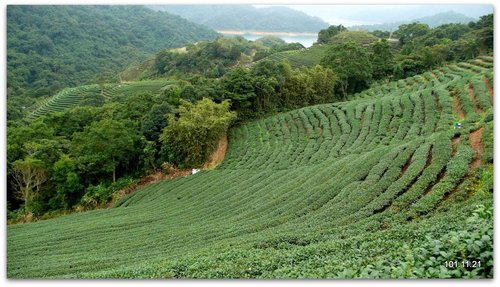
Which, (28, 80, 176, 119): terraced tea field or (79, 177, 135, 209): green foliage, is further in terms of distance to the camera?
(28, 80, 176, 119): terraced tea field

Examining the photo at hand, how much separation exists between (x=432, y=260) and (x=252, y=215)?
268 inches

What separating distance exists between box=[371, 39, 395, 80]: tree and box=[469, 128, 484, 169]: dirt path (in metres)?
28.5

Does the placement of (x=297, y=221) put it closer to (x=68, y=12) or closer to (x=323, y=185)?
(x=323, y=185)

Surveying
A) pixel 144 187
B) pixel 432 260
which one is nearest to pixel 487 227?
pixel 432 260

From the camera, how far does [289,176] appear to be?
51.2 feet

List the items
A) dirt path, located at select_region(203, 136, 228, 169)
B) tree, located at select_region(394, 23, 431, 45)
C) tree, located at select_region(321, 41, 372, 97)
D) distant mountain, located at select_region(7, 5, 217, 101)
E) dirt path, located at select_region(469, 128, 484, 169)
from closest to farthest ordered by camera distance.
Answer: dirt path, located at select_region(469, 128, 484, 169) → dirt path, located at select_region(203, 136, 228, 169) → tree, located at select_region(321, 41, 372, 97) → tree, located at select_region(394, 23, 431, 45) → distant mountain, located at select_region(7, 5, 217, 101)

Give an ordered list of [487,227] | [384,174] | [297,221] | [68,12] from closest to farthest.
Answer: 1. [487,227]
2. [297,221]
3. [384,174]
4. [68,12]

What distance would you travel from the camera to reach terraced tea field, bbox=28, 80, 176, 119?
43.0 m

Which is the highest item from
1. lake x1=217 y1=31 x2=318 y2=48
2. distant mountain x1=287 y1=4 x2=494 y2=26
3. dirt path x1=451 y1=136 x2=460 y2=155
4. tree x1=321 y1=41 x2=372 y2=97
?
lake x1=217 y1=31 x2=318 y2=48

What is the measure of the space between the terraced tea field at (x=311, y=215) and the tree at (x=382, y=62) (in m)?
18.2

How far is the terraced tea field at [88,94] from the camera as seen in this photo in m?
43.0

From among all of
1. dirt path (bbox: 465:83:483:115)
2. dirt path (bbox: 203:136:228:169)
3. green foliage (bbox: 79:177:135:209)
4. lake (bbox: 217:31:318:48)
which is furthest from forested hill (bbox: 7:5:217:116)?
dirt path (bbox: 465:83:483:115)

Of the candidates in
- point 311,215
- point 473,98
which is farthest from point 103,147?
point 473,98

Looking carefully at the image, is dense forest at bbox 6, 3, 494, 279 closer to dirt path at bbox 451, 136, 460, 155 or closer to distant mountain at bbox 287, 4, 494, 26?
dirt path at bbox 451, 136, 460, 155
